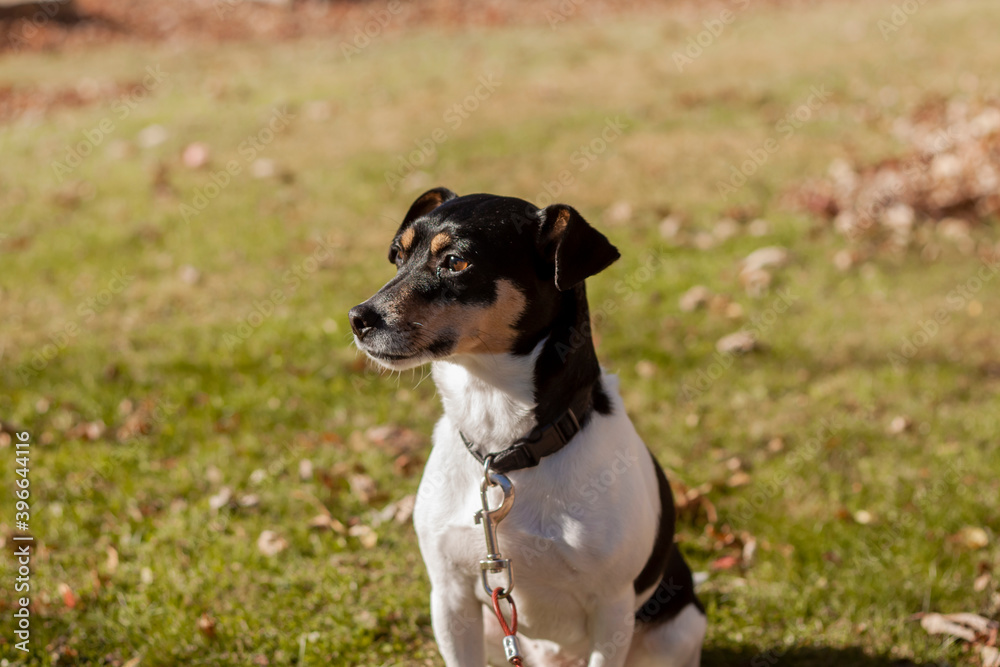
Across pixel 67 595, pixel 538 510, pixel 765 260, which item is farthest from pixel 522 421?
pixel 765 260

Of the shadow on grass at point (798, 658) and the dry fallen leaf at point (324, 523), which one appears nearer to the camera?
the shadow on grass at point (798, 658)

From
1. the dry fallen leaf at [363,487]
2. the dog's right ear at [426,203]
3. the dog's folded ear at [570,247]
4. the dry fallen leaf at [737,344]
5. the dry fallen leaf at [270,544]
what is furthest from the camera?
the dry fallen leaf at [737,344]

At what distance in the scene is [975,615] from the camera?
3369 millimetres

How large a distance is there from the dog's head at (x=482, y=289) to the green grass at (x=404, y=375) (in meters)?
1.51

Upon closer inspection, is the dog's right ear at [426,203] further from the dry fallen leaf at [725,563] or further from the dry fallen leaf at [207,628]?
the dry fallen leaf at [725,563]

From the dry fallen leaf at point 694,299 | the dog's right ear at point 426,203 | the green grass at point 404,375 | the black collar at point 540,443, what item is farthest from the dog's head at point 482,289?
the dry fallen leaf at point 694,299

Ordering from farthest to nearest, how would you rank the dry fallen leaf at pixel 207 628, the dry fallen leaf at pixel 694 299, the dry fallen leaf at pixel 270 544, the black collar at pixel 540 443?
the dry fallen leaf at pixel 694 299, the dry fallen leaf at pixel 270 544, the dry fallen leaf at pixel 207 628, the black collar at pixel 540 443

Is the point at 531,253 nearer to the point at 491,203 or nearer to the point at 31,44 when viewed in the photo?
the point at 491,203

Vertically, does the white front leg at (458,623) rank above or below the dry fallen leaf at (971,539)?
above

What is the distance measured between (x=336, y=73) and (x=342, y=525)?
8.28 m

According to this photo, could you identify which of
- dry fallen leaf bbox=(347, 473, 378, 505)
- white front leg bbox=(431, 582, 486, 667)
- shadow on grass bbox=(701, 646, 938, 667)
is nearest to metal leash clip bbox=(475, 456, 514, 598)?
white front leg bbox=(431, 582, 486, 667)

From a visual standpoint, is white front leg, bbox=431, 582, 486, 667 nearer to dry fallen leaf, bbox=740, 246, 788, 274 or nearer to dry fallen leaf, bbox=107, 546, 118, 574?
dry fallen leaf, bbox=107, 546, 118, 574

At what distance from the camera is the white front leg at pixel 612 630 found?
2.55 m

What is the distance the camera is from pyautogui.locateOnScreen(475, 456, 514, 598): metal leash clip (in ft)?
8.00
